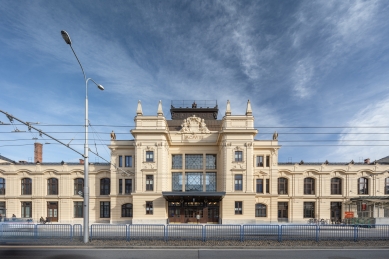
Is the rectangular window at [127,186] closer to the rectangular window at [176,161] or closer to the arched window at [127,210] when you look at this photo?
the arched window at [127,210]

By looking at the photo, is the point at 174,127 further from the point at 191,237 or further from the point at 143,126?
the point at 191,237

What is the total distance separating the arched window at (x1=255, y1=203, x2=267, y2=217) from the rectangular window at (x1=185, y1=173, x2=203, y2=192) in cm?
881

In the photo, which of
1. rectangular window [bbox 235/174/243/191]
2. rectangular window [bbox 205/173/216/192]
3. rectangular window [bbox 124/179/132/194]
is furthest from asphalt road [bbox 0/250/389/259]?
rectangular window [bbox 205/173/216/192]

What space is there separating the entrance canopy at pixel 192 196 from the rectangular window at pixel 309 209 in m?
14.4

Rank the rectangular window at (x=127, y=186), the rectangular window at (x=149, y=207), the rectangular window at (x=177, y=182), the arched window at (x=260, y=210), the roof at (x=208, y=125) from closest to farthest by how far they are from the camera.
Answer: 1. the rectangular window at (x=149, y=207)
2. the rectangular window at (x=127, y=186)
3. the arched window at (x=260, y=210)
4. the rectangular window at (x=177, y=182)
5. the roof at (x=208, y=125)

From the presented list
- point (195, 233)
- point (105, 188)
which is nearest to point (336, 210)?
point (195, 233)

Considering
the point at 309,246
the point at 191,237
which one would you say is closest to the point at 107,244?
the point at 191,237

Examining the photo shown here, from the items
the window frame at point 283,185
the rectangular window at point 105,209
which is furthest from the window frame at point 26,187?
the window frame at point 283,185

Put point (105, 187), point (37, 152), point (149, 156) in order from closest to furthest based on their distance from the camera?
point (149, 156)
point (105, 187)
point (37, 152)

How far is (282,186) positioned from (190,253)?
25.4 m

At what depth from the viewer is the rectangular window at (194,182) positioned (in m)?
32.3

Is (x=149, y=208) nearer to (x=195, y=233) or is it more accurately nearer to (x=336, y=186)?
(x=195, y=233)

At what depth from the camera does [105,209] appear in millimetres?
32625

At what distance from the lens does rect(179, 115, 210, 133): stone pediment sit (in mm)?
32781
